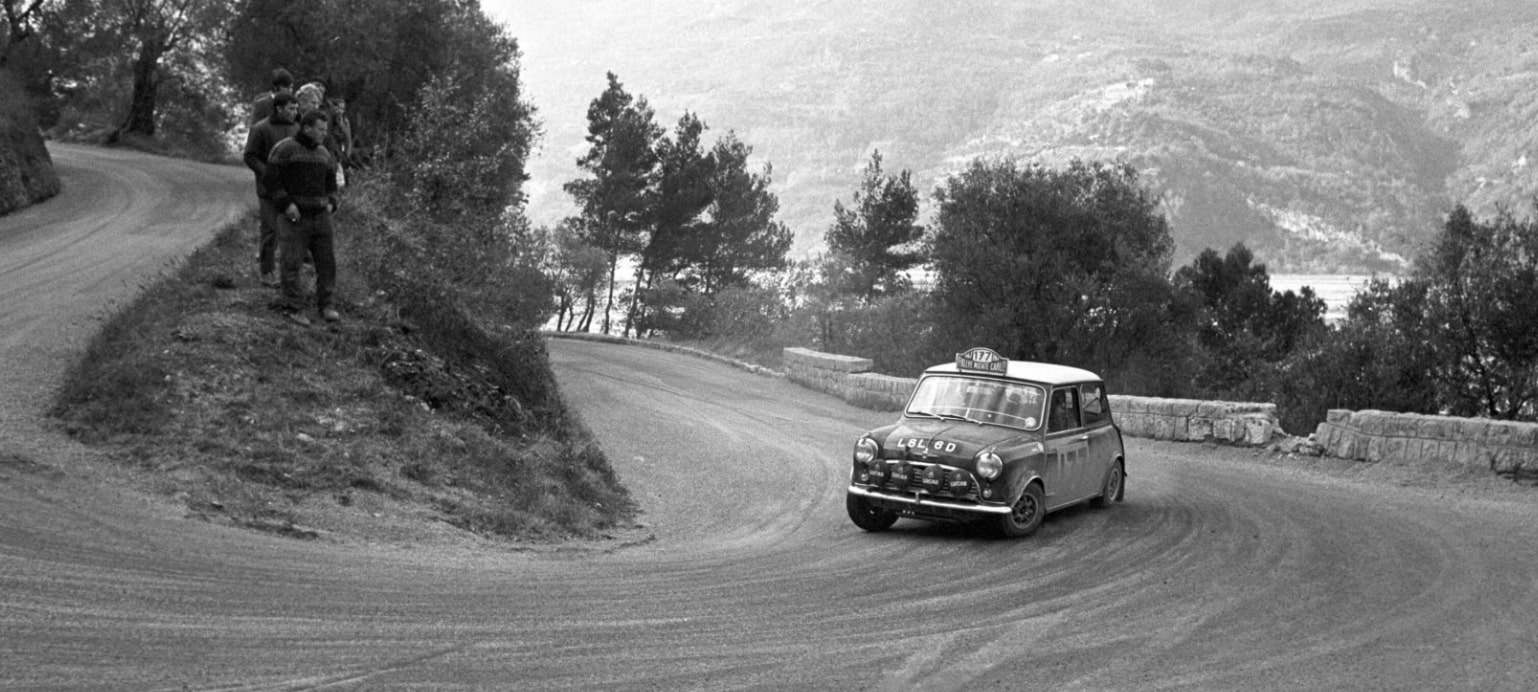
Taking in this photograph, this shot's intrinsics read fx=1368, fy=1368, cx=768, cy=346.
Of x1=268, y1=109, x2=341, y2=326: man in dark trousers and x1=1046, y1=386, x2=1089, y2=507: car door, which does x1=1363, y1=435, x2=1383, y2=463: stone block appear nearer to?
x1=1046, y1=386, x2=1089, y2=507: car door

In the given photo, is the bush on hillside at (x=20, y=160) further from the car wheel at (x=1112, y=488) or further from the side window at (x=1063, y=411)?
the car wheel at (x=1112, y=488)

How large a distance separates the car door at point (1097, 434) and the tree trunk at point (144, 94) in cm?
4018

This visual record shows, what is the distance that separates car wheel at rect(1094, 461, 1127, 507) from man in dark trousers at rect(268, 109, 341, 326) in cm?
848

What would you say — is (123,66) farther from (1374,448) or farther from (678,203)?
(1374,448)

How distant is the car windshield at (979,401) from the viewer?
45.4ft

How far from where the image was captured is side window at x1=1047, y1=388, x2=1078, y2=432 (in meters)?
13.9

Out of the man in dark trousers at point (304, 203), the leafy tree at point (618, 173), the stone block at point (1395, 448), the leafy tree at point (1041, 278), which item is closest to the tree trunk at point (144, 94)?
the leafy tree at point (1041, 278)

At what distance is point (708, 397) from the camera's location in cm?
2728

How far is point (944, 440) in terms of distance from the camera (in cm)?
1314

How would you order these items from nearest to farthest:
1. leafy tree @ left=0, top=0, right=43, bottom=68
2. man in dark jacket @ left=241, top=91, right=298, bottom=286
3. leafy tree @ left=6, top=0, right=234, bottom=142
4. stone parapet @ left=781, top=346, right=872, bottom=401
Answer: man in dark jacket @ left=241, top=91, right=298, bottom=286
stone parapet @ left=781, top=346, right=872, bottom=401
leafy tree @ left=0, top=0, right=43, bottom=68
leafy tree @ left=6, top=0, right=234, bottom=142

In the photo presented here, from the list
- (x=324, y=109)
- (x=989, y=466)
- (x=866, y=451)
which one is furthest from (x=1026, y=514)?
(x=324, y=109)

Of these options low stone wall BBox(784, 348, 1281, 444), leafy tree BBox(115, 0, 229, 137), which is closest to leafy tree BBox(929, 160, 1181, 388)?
low stone wall BBox(784, 348, 1281, 444)

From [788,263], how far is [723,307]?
34.4 metres

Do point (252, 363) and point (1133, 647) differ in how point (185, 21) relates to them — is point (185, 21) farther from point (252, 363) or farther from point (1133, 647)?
point (1133, 647)
